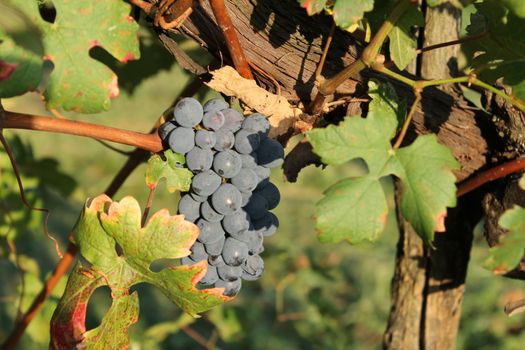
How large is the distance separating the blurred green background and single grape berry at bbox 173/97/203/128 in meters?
0.48

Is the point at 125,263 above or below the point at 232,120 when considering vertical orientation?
below

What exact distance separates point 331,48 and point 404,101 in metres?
0.18

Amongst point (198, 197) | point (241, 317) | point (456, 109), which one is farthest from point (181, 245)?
point (241, 317)

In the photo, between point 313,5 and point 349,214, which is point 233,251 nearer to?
point 349,214

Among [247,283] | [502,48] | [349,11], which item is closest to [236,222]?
[349,11]

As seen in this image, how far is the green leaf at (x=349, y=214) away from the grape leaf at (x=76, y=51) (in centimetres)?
38

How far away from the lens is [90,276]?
1263 millimetres

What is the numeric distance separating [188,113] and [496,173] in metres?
0.55

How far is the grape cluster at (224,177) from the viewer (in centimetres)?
116

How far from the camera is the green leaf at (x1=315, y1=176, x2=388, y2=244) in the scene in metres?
1.08

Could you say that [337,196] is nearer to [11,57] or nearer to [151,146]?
[151,146]

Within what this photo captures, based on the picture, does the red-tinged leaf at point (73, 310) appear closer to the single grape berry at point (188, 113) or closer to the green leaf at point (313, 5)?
the single grape berry at point (188, 113)

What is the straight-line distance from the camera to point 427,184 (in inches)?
42.9

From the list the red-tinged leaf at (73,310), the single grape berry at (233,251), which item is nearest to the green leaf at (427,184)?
the single grape berry at (233,251)
